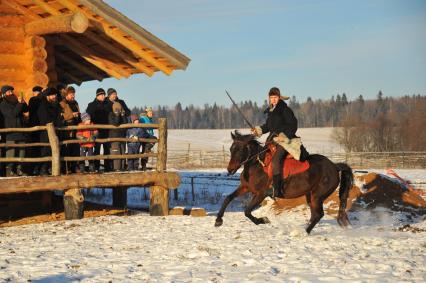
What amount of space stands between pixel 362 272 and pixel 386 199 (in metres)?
9.18

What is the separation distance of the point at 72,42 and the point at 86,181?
198 inches

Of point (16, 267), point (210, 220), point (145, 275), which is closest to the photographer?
point (145, 275)

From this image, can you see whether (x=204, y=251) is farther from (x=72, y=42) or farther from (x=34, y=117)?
(x=72, y=42)

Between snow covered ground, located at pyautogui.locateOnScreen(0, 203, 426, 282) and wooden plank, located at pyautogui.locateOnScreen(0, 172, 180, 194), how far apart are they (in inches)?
31.1

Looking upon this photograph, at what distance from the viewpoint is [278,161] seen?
1118cm

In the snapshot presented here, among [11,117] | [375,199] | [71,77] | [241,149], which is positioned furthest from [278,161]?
[71,77]

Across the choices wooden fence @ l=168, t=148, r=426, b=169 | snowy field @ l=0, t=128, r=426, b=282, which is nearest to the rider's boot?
snowy field @ l=0, t=128, r=426, b=282

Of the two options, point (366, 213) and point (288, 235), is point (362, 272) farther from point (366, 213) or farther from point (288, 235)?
point (366, 213)

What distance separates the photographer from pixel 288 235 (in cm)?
1057

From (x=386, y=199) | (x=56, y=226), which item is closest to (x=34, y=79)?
(x=56, y=226)

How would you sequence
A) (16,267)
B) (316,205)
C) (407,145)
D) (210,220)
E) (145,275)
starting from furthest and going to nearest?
(407,145), (210,220), (316,205), (16,267), (145,275)

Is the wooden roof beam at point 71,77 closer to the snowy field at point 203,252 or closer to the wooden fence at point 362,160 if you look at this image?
the snowy field at point 203,252

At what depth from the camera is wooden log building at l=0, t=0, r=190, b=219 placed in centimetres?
1282

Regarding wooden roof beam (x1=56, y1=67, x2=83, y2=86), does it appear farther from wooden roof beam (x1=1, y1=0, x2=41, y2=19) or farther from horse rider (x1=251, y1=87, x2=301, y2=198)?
horse rider (x1=251, y1=87, x2=301, y2=198)
